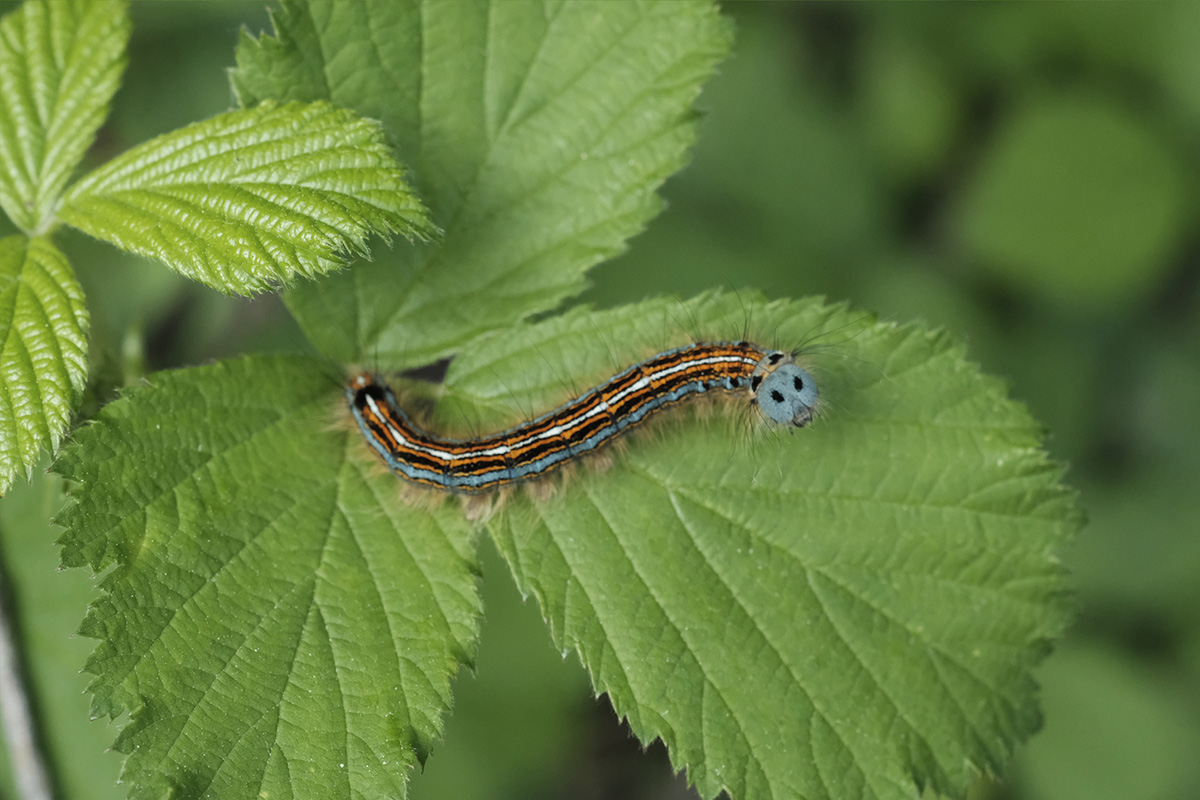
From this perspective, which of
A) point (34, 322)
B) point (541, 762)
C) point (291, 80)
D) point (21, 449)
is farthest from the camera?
point (541, 762)

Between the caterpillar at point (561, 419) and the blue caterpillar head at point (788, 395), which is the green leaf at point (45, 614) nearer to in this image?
the caterpillar at point (561, 419)

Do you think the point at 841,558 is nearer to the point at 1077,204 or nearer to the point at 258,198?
the point at 258,198

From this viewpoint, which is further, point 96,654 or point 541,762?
point 541,762

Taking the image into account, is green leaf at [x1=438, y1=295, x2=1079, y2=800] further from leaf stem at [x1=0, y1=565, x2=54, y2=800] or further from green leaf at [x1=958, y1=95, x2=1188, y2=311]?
green leaf at [x1=958, y1=95, x2=1188, y2=311]

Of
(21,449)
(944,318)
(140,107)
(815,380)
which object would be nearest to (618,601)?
(815,380)

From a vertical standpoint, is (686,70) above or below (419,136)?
below

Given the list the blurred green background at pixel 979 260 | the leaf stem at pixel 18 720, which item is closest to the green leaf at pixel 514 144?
the leaf stem at pixel 18 720

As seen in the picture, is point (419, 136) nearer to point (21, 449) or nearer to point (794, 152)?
point (21, 449)

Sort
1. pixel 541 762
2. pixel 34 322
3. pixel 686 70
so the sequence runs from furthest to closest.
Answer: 1. pixel 541 762
2. pixel 686 70
3. pixel 34 322
